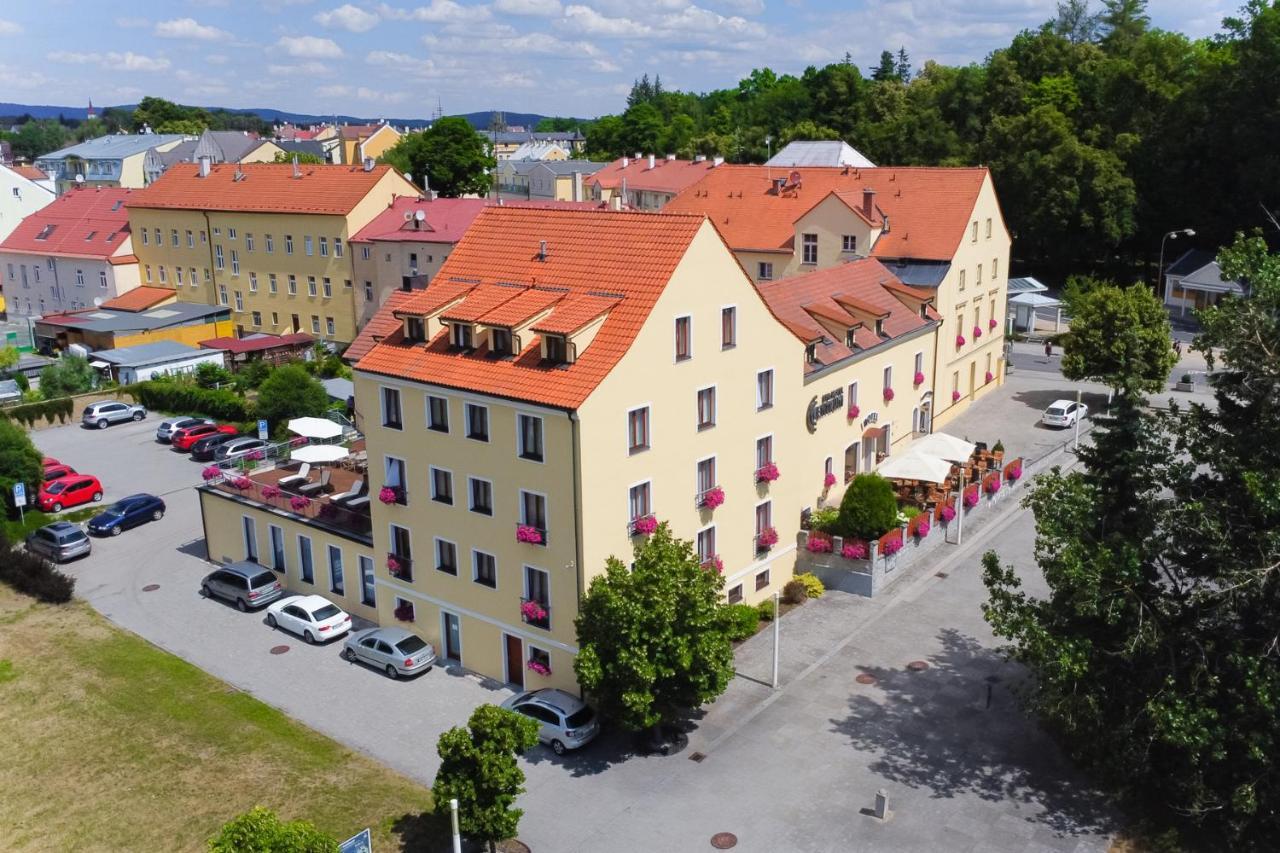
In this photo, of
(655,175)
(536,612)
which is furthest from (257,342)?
(655,175)

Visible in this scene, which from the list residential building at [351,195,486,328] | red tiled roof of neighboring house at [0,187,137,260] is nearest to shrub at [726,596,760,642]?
residential building at [351,195,486,328]

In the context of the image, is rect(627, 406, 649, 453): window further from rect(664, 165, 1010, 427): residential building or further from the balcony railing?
rect(664, 165, 1010, 427): residential building

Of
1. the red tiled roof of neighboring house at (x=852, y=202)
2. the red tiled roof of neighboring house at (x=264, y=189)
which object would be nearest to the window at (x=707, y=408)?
the red tiled roof of neighboring house at (x=852, y=202)

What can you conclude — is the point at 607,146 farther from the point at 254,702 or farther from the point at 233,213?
the point at 254,702

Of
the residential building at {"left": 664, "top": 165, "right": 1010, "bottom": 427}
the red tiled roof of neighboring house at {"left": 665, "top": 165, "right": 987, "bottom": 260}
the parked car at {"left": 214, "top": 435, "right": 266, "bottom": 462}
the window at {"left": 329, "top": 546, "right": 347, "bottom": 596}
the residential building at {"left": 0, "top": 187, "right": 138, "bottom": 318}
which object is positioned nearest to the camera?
the window at {"left": 329, "top": 546, "right": 347, "bottom": 596}

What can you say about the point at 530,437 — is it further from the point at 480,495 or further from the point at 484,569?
the point at 484,569
